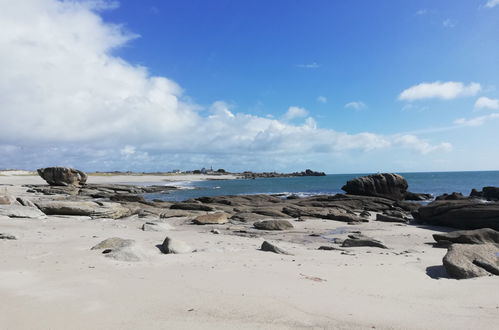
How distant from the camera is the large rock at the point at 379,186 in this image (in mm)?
40719

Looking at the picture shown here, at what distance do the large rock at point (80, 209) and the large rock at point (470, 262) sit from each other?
46.0 ft

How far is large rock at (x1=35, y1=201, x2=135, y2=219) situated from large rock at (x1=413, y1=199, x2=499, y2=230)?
17.0m

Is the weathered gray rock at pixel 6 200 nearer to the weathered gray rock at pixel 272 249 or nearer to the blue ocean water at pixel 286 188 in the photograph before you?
the weathered gray rock at pixel 272 249

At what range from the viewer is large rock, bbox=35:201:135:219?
50.9 ft

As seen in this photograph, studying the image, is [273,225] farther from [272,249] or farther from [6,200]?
[6,200]

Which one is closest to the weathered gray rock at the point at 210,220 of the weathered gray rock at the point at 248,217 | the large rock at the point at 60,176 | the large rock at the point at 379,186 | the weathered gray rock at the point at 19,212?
the weathered gray rock at the point at 248,217

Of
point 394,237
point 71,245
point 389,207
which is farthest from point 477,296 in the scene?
point 389,207

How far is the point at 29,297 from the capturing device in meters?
4.92

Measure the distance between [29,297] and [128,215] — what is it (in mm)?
14413

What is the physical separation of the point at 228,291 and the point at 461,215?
59.3 feet

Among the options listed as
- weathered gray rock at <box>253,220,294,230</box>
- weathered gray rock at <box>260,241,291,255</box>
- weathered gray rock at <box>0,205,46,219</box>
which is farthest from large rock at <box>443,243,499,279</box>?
weathered gray rock at <box>0,205,46,219</box>

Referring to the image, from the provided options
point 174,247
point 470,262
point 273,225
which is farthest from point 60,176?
point 470,262

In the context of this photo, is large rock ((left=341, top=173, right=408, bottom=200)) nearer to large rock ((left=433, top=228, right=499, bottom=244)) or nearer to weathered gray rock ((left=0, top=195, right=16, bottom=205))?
large rock ((left=433, top=228, right=499, bottom=244))

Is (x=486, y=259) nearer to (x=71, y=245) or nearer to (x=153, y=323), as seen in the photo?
(x=153, y=323)
